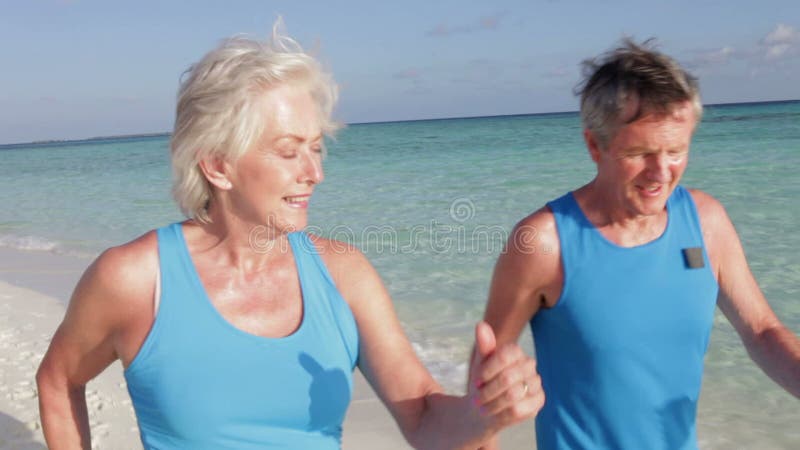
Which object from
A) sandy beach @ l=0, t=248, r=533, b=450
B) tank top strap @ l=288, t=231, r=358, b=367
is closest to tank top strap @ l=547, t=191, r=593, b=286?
tank top strap @ l=288, t=231, r=358, b=367

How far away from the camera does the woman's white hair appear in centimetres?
187

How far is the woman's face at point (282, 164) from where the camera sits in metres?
1.89

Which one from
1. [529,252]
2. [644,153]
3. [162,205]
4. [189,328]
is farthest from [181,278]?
[162,205]

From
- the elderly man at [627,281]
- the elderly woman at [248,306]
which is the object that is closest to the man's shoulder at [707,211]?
the elderly man at [627,281]

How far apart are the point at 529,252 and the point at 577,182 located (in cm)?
1482

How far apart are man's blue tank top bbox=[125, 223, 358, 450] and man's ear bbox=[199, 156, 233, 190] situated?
0.27m

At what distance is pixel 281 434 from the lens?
1836 mm

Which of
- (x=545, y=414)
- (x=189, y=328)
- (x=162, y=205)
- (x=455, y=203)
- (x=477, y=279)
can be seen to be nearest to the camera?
(x=189, y=328)

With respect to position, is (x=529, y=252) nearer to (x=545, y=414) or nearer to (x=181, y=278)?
(x=545, y=414)

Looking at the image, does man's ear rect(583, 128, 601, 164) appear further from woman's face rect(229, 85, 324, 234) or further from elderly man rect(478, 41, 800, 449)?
woman's face rect(229, 85, 324, 234)

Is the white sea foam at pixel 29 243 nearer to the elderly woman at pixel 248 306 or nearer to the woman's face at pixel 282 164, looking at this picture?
the elderly woman at pixel 248 306

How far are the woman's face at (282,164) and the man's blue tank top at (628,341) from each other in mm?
774

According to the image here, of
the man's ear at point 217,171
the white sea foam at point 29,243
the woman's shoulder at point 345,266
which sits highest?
the man's ear at point 217,171

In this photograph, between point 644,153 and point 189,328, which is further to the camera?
point 644,153
